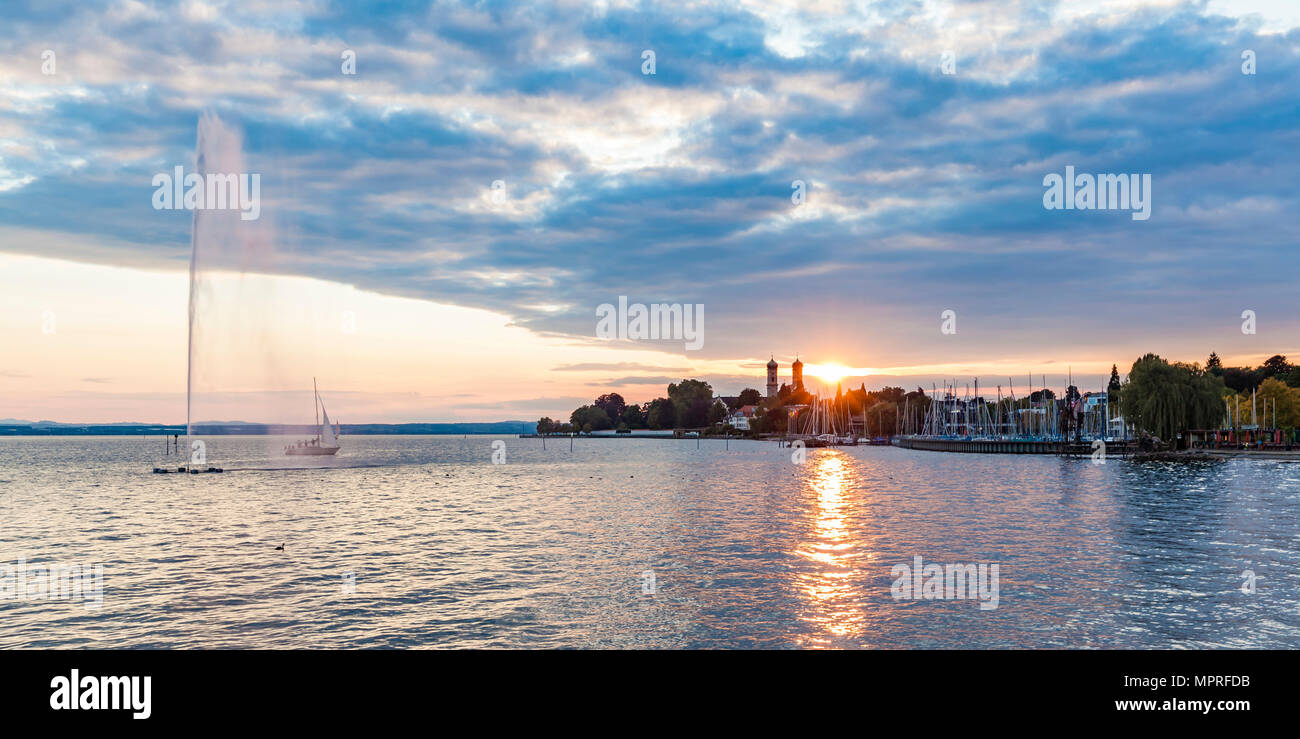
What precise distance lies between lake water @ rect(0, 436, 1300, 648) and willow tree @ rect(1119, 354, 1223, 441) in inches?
2267

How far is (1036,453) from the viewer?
178375 millimetres

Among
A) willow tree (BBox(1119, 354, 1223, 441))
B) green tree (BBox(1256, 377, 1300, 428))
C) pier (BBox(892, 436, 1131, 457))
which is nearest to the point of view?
willow tree (BBox(1119, 354, 1223, 441))

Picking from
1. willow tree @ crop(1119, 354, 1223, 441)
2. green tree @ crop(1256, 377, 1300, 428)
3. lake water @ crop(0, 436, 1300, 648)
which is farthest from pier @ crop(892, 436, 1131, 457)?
lake water @ crop(0, 436, 1300, 648)

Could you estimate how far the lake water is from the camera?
23797 mm

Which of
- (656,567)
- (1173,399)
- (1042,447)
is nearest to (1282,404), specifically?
(1042,447)

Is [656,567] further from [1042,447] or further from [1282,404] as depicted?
[1282,404]

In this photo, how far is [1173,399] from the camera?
129m

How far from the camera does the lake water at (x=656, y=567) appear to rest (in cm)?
2380

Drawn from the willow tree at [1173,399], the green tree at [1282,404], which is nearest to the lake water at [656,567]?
the willow tree at [1173,399]

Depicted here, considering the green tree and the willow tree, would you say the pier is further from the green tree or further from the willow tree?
the willow tree

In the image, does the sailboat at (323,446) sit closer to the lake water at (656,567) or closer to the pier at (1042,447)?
the lake water at (656,567)

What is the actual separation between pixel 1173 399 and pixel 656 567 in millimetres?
123278
